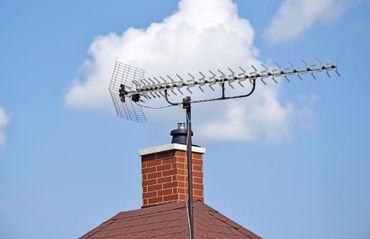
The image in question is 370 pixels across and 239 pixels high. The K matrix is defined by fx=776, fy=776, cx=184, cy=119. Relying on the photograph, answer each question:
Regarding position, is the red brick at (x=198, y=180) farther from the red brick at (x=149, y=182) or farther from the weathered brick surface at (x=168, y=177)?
the red brick at (x=149, y=182)

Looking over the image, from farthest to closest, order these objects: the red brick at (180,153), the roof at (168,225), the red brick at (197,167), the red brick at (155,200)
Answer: the red brick at (197,167), the red brick at (155,200), the red brick at (180,153), the roof at (168,225)

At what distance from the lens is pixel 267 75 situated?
34.7 ft

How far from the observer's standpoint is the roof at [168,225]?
1262 cm

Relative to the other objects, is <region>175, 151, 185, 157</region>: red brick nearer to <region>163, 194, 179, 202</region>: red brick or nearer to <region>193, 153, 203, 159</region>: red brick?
<region>193, 153, 203, 159</region>: red brick

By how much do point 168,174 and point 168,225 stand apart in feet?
5.12

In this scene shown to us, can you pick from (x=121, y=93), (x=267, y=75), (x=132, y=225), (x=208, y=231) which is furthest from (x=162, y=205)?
(x=267, y=75)

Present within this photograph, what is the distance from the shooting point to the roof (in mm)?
12617

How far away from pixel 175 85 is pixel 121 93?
4.22 feet

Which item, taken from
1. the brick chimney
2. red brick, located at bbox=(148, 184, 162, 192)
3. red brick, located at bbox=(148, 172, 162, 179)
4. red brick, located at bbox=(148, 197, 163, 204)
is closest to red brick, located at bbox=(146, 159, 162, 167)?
the brick chimney

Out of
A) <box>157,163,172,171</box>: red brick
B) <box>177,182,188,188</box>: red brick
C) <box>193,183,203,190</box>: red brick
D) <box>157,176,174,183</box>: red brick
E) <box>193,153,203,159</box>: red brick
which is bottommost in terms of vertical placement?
<box>177,182,188,188</box>: red brick

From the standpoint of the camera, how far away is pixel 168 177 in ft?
46.7

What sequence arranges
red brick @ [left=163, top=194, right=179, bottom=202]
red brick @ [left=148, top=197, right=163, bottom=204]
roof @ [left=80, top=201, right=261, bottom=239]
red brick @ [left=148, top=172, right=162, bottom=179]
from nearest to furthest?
roof @ [left=80, top=201, right=261, bottom=239]
red brick @ [left=163, top=194, right=179, bottom=202]
red brick @ [left=148, top=197, right=163, bottom=204]
red brick @ [left=148, top=172, right=162, bottom=179]

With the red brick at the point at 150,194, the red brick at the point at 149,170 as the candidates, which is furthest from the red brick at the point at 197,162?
the red brick at the point at 150,194

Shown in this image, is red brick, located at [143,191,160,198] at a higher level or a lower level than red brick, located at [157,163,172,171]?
lower
